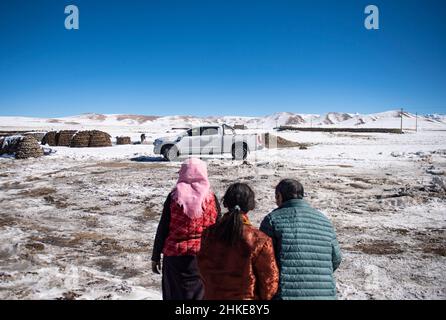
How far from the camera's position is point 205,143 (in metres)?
16.8

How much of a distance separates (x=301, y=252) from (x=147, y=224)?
5.30m

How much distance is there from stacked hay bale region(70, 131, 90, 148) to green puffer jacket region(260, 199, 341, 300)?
79.8 ft

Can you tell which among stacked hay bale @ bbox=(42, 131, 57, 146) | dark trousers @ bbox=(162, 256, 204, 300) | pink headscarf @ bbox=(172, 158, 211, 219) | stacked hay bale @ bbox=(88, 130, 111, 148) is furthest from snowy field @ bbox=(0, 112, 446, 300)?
stacked hay bale @ bbox=(42, 131, 57, 146)

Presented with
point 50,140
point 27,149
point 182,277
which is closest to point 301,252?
point 182,277

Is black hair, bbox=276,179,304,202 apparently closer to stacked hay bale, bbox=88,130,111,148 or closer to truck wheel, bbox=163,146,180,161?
truck wheel, bbox=163,146,180,161

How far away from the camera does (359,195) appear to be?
9500 millimetres

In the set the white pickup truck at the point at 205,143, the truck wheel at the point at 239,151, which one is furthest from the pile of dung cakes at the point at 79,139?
the truck wheel at the point at 239,151

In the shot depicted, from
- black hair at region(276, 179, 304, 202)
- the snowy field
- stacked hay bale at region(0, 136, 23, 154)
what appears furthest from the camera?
stacked hay bale at region(0, 136, 23, 154)

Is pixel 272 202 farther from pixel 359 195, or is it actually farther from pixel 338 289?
pixel 338 289

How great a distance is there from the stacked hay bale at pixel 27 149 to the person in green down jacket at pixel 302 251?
62.8 ft

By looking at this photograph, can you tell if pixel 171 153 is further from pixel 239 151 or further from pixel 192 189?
pixel 192 189

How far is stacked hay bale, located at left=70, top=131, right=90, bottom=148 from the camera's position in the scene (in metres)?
24.7

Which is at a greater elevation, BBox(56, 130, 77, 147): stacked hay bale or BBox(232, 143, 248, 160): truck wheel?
BBox(56, 130, 77, 147): stacked hay bale
